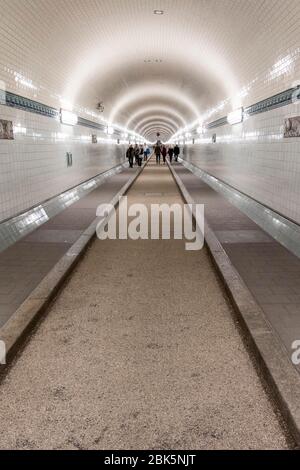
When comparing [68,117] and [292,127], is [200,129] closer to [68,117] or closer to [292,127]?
[68,117]

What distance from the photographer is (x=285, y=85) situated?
7.79 meters

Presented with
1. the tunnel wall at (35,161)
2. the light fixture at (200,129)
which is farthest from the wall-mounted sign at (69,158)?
the light fixture at (200,129)

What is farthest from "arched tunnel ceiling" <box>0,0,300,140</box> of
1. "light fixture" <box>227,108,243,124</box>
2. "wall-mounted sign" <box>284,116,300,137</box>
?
"wall-mounted sign" <box>284,116,300,137</box>

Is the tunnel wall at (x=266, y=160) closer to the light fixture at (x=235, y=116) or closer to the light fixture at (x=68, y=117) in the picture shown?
the light fixture at (x=235, y=116)

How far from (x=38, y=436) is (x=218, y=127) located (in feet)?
51.5

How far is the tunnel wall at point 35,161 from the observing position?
7.61m

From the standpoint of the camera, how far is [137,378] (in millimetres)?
3383

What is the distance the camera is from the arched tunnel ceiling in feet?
24.9

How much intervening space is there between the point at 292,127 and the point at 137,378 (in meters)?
5.46

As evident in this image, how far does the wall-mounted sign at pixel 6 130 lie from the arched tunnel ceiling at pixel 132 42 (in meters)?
0.70

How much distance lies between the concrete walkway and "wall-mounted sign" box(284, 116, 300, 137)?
315 centimetres

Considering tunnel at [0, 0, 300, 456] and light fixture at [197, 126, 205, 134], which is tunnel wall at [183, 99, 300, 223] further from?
light fixture at [197, 126, 205, 134]

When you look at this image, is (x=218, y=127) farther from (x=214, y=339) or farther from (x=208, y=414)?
(x=208, y=414)

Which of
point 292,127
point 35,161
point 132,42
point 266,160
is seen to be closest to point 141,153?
point 132,42
